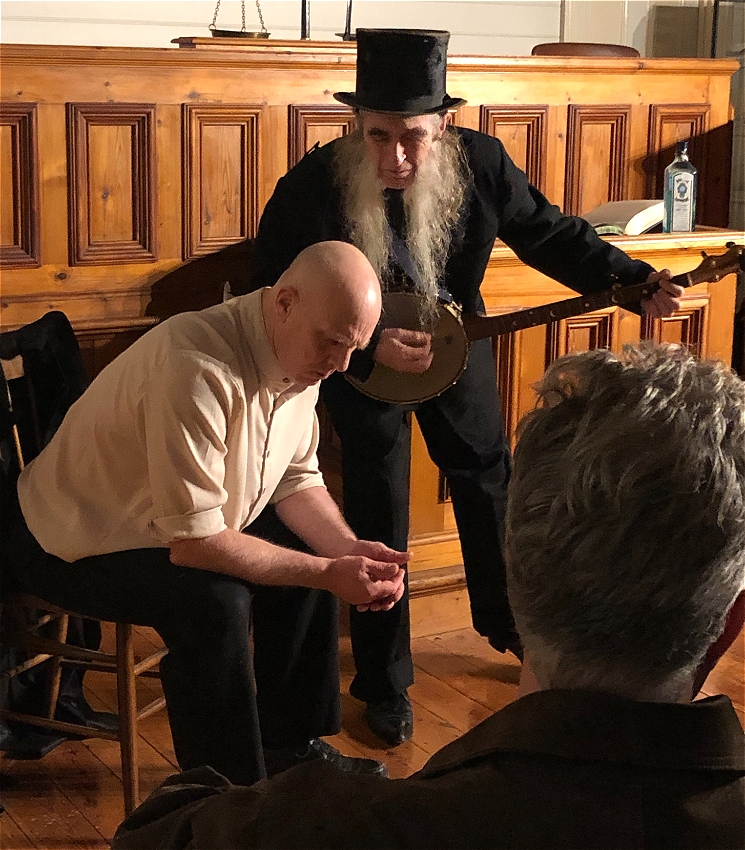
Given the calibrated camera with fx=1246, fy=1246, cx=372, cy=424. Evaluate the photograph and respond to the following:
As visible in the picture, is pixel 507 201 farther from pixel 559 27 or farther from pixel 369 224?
pixel 559 27

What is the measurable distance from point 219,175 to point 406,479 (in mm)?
961

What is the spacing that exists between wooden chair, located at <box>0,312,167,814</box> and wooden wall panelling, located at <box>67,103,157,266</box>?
0.54m

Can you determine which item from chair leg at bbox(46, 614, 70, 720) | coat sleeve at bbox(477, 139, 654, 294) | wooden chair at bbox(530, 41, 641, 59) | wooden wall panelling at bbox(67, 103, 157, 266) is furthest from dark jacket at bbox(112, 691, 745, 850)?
wooden chair at bbox(530, 41, 641, 59)

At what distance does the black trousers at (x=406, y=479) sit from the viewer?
290cm

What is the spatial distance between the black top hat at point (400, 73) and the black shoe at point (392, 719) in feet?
4.53

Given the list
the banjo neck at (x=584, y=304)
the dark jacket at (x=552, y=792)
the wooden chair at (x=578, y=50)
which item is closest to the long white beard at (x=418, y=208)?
the banjo neck at (x=584, y=304)

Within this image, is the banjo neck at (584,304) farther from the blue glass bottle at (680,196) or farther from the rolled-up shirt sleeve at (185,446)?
the rolled-up shirt sleeve at (185,446)

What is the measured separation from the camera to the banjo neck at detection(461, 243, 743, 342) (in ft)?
9.70

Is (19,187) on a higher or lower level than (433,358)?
higher

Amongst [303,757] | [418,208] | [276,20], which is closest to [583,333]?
[418,208]

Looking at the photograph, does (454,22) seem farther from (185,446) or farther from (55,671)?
(185,446)

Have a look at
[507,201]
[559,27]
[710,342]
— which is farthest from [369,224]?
[559,27]

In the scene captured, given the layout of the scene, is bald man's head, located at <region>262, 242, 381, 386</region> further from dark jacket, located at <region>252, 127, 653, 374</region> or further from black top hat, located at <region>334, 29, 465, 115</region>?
black top hat, located at <region>334, 29, 465, 115</region>

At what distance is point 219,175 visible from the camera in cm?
327
